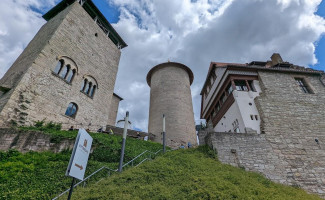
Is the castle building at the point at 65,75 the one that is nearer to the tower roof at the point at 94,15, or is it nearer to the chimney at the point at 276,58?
the tower roof at the point at 94,15

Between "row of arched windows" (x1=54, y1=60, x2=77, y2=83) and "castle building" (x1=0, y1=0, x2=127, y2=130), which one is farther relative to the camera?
"row of arched windows" (x1=54, y1=60, x2=77, y2=83)

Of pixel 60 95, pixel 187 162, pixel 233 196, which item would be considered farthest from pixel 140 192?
pixel 60 95

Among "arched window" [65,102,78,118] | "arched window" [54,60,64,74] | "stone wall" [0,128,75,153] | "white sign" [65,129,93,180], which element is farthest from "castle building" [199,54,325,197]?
"arched window" [54,60,64,74]

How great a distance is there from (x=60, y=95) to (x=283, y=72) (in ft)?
65.2

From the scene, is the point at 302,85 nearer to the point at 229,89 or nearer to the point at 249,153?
the point at 229,89

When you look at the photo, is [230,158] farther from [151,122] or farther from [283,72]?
[151,122]

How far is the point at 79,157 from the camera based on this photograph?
399cm

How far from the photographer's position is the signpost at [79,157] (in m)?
3.65

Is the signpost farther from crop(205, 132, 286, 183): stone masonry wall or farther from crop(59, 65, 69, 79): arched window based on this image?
crop(59, 65, 69, 79): arched window

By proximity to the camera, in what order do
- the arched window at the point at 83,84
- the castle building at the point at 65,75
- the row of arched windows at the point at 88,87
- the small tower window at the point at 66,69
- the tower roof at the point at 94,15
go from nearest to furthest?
the castle building at the point at 65,75
the small tower window at the point at 66,69
the arched window at the point at 83,84
the row of arched windows at the point at 88,87
the tower roof at the point at 94,15

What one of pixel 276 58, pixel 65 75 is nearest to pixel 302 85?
pixel 276 58

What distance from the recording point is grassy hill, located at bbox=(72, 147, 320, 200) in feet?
18.2

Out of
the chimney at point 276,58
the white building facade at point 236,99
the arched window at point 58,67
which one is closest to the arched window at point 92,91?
the arched window at point 58,67

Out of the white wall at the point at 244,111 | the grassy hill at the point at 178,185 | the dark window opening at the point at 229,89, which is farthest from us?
the dark window opening at the point at 229,89
